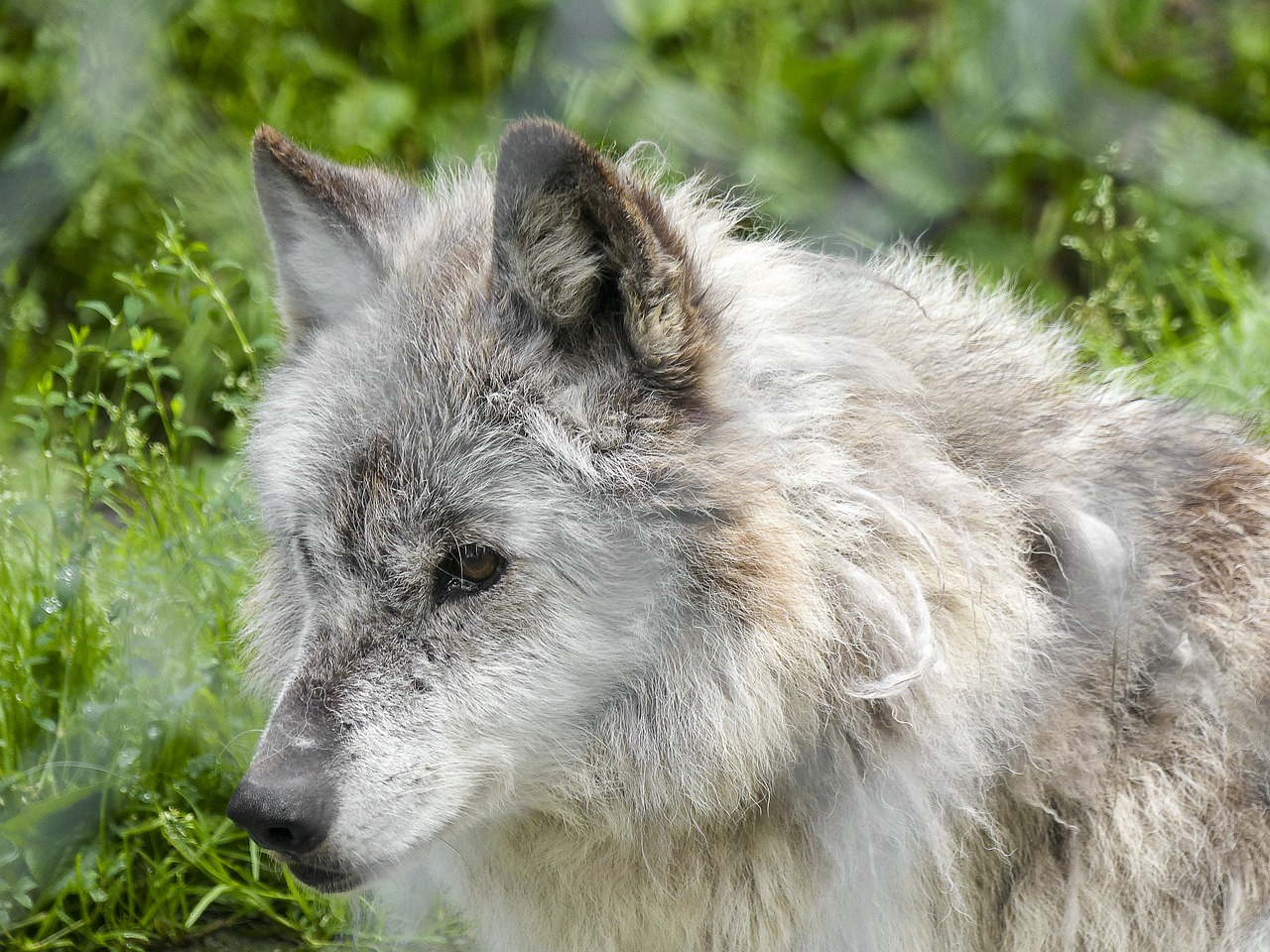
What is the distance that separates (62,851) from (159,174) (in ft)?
9.12

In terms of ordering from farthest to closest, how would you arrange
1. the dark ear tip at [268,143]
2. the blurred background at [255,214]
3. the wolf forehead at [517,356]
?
the blurred background at [255,214]
the dark ear tip at [268,143]
the wolf forehead at [517,356]

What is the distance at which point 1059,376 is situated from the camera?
267 centimetres

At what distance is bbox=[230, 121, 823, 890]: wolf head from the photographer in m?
2.11

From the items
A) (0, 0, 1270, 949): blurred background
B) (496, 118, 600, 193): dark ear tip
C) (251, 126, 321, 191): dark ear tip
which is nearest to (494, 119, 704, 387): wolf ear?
(496, 118, 600, 193): dark ear tip

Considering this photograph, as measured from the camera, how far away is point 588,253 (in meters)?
2.12

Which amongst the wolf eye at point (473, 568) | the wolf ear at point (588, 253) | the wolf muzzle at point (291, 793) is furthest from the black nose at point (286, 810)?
the wolf ear at point (588, 253)

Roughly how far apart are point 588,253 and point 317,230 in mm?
722

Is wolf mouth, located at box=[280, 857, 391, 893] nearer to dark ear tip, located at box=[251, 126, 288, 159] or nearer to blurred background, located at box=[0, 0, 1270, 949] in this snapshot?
blurred background, located at box=[0, 0, 1270, 949]

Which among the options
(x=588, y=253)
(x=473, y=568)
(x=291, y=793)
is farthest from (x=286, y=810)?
(x=588, y=253)

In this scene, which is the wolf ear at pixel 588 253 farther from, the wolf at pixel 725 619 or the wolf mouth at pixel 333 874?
the wolf mouth at pixel 333 874

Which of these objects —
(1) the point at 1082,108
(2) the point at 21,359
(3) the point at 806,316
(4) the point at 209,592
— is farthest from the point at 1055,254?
(2) the point at 21,359

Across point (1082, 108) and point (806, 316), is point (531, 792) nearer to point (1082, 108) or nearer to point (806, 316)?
point (806, 316)

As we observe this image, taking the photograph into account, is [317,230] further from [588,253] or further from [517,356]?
[588,253]

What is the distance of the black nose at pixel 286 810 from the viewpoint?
6.69 feet
